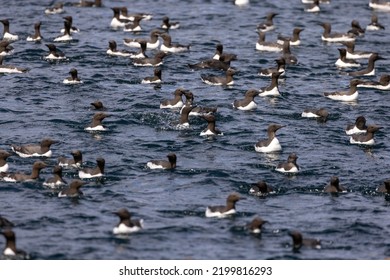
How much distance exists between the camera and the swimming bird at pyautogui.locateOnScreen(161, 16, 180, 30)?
2489 inches

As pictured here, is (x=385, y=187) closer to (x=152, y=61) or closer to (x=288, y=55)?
(x=152, y=61)

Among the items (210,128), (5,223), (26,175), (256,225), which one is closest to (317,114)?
(210,128)

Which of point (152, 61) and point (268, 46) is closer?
point (152, 61)

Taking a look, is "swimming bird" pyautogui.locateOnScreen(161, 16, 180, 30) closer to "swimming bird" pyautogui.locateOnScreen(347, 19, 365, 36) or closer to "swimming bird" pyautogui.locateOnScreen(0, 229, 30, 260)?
"swimming bird" pyautogui.locateOnScreen(347, 19, 365, 36)

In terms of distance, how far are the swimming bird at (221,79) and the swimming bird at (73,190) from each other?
1523 cm

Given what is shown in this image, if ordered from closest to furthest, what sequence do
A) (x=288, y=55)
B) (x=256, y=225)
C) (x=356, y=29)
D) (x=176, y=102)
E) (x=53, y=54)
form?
(x=256, y=225)
(x=176, y=102)
(x=53, y=54)
(x=288, y=55)
(x=356, y=29)

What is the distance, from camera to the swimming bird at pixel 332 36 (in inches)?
2420

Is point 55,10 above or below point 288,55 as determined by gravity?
below

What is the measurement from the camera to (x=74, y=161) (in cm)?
4175

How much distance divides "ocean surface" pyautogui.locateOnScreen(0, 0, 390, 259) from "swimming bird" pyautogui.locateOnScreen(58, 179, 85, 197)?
0.72ft

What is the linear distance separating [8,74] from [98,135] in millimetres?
9702

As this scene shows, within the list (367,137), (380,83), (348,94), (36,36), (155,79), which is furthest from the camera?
(36,36)

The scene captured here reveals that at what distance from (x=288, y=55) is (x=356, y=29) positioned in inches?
269
